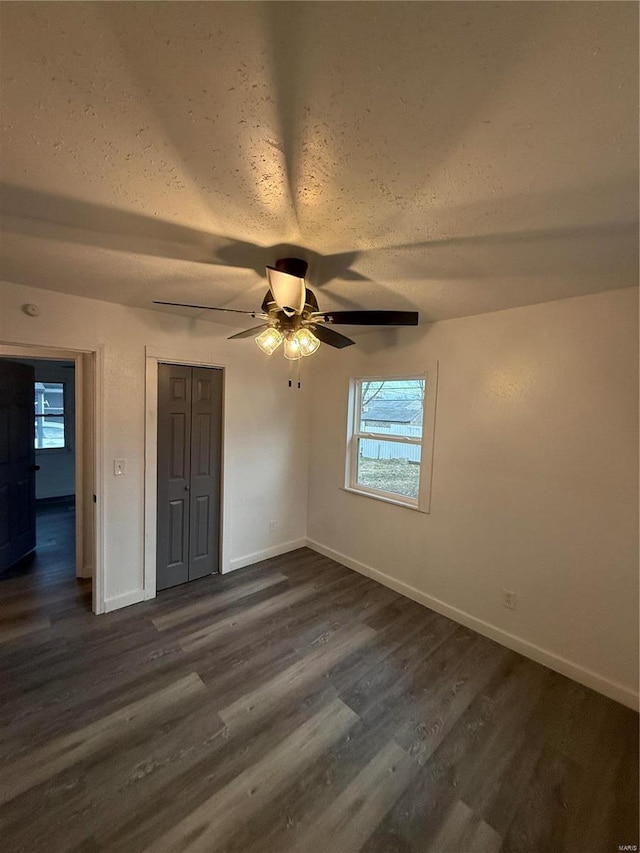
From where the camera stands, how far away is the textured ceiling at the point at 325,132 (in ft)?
2.32

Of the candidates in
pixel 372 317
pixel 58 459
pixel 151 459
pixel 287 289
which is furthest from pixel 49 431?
pixel 372 317

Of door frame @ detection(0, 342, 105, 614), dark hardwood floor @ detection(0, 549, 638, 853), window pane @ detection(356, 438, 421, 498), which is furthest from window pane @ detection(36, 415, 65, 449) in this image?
window pane @ detection(356, 438, 421, 498)

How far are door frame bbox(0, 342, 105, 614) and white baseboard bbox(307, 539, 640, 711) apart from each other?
232 centimetres

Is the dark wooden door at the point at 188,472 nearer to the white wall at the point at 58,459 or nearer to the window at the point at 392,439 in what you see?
the window at the point at 392,439

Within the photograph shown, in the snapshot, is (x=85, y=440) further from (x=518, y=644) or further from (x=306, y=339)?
(x=518, y=644)

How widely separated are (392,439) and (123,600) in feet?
8.91

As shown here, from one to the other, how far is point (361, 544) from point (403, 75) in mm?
3365

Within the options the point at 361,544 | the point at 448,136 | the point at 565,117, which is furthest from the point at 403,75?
the point at 361,544

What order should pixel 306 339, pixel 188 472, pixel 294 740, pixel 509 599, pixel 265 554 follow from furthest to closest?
pixel 265 554
pixel 188 472
pixel 509 599
pixel 306 339
pixel 294 740

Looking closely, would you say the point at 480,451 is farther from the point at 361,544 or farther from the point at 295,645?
the point at 295,645

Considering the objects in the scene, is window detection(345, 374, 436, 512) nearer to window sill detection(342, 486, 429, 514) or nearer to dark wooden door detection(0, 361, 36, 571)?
window sill detection(342, 486, 429, 514)

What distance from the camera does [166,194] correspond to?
124 centimetres

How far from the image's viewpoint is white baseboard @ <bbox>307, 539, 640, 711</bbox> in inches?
80.4

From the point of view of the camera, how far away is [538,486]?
233 cm
